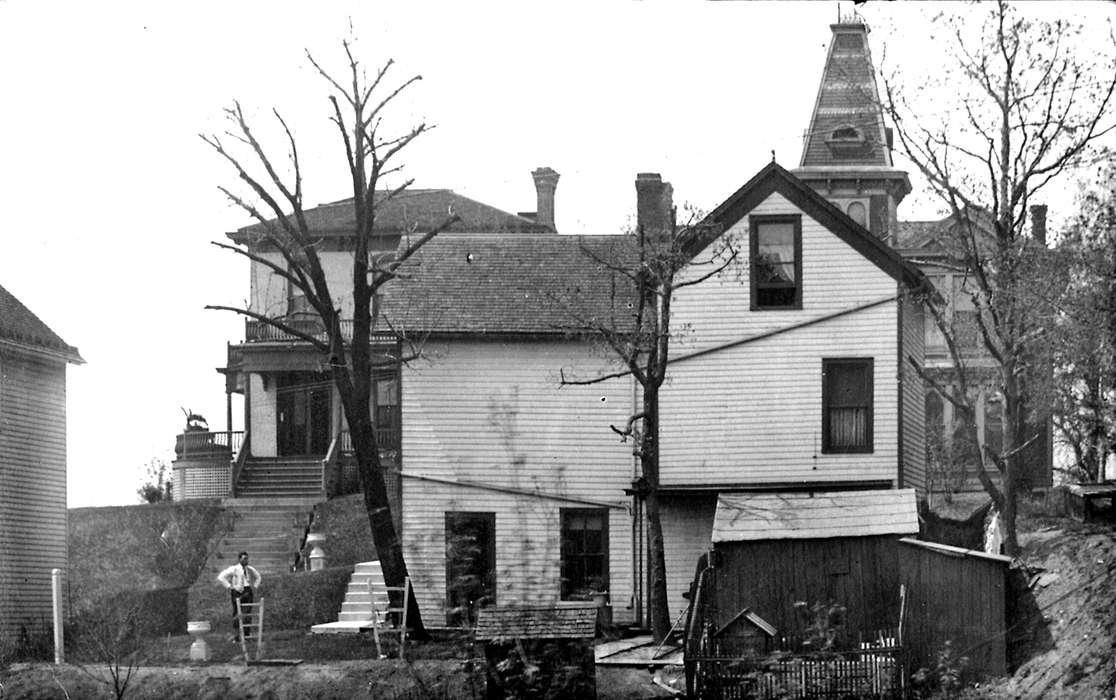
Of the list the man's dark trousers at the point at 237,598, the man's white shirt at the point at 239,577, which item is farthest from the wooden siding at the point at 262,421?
the man's white shirt at the point at 239,577

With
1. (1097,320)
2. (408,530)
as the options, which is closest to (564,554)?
(408,530)

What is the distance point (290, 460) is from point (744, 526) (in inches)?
756

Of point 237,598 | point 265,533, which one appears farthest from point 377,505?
point 265,533

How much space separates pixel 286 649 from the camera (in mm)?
31812

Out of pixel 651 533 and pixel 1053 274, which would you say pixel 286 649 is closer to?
pixel 651 533

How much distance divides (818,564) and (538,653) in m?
7.61

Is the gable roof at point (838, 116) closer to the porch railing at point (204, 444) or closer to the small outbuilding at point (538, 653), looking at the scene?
the porch railing at point (204, 444)

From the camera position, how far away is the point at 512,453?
3669 centimetres

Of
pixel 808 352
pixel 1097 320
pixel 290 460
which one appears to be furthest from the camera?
pixel 290 460

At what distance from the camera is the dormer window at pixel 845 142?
5531cm

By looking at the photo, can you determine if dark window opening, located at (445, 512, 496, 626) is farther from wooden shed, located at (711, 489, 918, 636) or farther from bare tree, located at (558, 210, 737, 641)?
wooden shed, located at (711, 489, 918, 636)

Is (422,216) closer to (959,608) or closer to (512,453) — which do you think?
(512,453)

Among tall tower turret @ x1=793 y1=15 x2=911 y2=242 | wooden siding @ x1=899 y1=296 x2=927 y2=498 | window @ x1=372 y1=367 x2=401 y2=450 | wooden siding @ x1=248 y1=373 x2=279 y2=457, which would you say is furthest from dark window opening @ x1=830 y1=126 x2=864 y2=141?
wooden siding @ x1=248 y1=373 x2=279 y2=457

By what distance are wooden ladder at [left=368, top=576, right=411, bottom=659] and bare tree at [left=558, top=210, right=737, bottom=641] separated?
4.75 m
